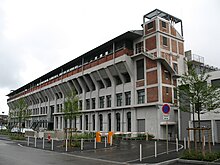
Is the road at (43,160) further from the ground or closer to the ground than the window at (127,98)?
closer to the ground

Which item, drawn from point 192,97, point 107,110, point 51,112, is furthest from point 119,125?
point 51,112

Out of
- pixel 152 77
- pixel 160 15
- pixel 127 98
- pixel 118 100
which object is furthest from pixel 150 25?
pixel 118 100

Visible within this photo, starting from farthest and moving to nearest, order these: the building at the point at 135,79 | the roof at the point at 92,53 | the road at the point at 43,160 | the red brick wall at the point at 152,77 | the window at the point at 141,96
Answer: the roof at the point at 92,53 → the window at the point at 141,96 → the red brick wall at the point at 152,77 → the building at the point at 135,79 → the road at the point at 43,160

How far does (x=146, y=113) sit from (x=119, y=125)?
647 centimetres

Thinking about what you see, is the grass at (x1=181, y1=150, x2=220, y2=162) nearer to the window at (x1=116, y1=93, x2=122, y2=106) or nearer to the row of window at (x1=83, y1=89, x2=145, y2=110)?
the row of window at (x1=83, y1=89, x2=145, y2=110)

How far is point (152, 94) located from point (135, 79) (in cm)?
422

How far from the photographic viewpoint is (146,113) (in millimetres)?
34094

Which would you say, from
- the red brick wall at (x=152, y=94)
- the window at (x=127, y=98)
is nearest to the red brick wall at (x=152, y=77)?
the red brick wall at (x=152, y=94)

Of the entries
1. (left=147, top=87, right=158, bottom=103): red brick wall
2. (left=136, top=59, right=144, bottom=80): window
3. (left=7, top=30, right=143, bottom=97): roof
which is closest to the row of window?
(left=147, top=87, right=158, bottom=103): red brick wall

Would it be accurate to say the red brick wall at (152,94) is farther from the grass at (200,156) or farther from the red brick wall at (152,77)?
the grass at (200,156)

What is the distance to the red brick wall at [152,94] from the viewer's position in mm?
33062

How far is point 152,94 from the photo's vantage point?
33562 millimetres

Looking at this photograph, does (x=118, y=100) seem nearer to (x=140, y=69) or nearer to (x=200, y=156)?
(x=140, y=69)

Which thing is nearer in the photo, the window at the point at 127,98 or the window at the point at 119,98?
→ the window at the point at 127,98
